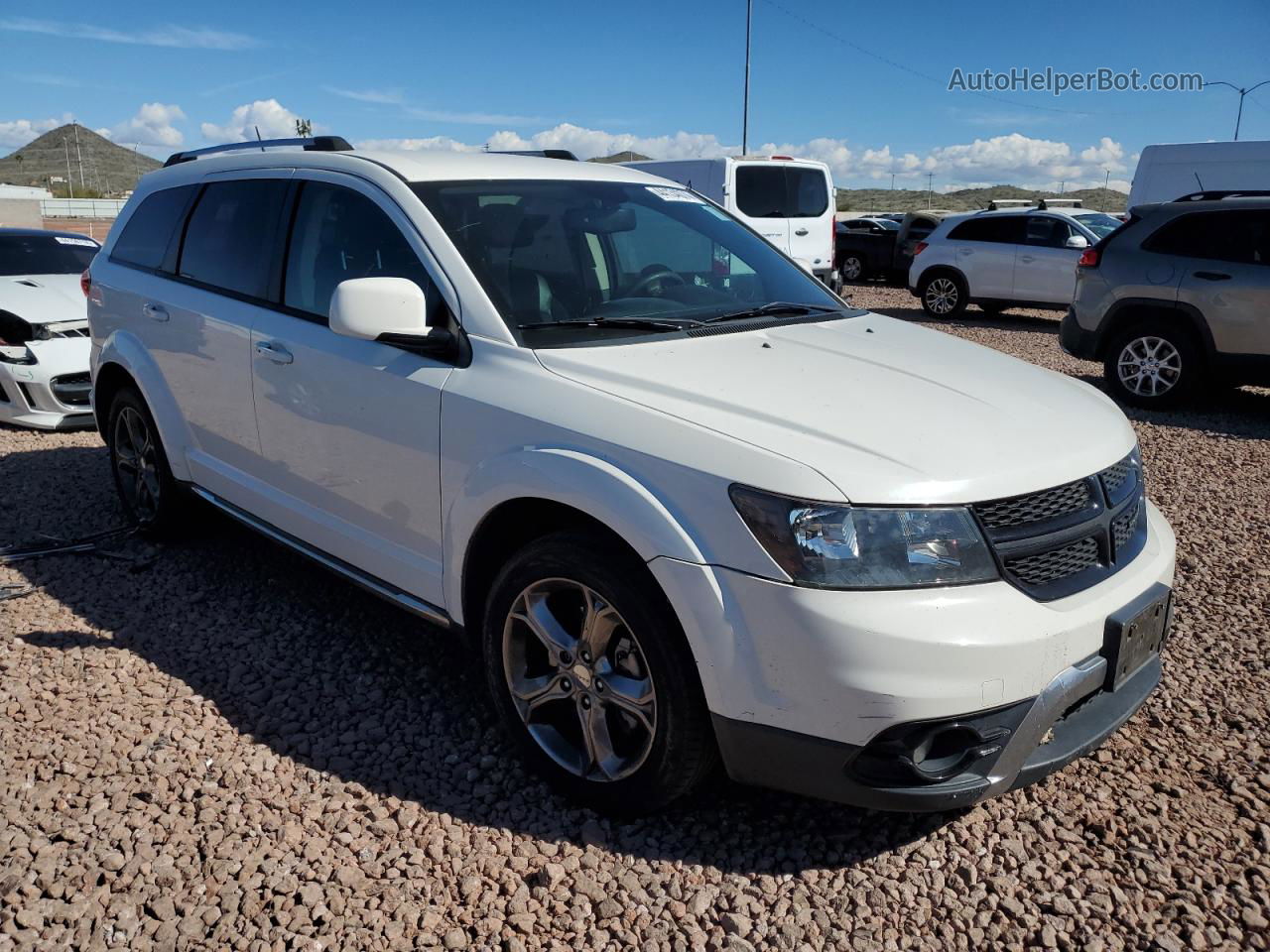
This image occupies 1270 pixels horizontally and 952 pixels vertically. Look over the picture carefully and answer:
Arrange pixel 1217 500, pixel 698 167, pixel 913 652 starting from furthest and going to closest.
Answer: pixel 698 167, pixel 1217 500, pixel 913 652

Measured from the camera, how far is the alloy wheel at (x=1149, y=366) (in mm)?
8570

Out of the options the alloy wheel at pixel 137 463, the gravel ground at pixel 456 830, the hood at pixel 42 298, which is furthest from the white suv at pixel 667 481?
the hood at pixel 42 298

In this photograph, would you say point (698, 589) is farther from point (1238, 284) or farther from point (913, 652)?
point (1238, 284)

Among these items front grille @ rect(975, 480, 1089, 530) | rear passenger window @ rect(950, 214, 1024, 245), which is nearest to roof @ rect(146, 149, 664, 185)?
front grille @ rect(975, 480, 1089, 530)

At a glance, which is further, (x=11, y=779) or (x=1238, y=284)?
(x=1238, y=284)

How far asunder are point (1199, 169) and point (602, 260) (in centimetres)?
1328

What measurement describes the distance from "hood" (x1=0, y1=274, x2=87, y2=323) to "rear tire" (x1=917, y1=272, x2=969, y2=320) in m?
11.9

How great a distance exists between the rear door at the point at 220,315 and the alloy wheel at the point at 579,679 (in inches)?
64.2

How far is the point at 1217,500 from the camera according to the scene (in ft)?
19.9

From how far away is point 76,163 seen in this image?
415 ft

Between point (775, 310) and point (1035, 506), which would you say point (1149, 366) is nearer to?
point (775, 310)

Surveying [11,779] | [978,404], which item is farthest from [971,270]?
[11,779]

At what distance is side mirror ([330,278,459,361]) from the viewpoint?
2.94 m

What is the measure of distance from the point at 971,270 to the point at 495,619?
13.9 meters
